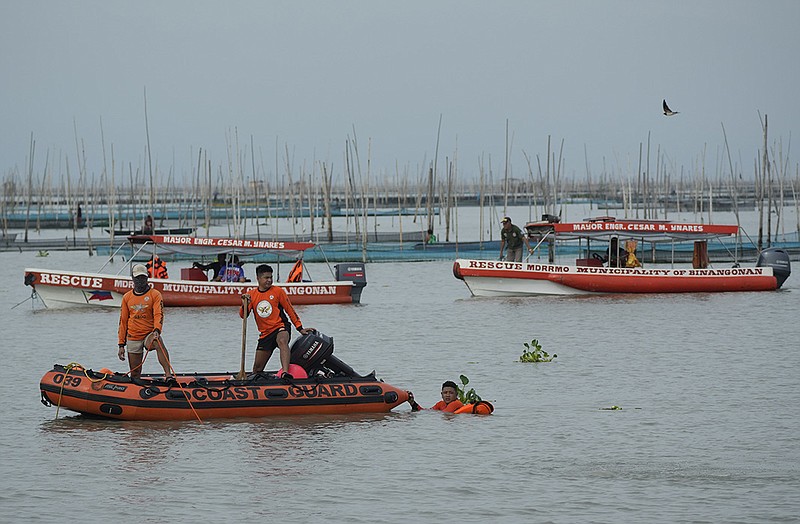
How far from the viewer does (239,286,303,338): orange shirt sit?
562 inches

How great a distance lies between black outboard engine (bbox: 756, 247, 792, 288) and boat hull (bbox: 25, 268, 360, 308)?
1154 cm

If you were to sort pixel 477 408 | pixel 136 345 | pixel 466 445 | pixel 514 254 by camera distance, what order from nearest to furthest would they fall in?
pixel 466 445 < pixel 136 345 < pixel 477 408 < pixel 514 254

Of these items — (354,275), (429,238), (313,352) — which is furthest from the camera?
(429,238)

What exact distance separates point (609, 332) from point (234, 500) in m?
14.3

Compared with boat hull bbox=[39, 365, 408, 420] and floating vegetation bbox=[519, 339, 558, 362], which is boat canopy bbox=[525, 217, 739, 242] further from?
boat hull bbox=[39, 365, 408, 420]

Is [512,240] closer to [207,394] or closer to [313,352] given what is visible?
[313,352]

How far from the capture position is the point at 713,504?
421 inches

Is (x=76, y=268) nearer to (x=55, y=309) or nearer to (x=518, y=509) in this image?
(x=55, y=309)

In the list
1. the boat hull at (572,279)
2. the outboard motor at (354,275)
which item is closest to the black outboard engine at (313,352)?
the outboard motor at (354,275)

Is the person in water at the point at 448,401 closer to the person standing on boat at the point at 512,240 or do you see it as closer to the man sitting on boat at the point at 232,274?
the man sitting on boat at the point at 232,274

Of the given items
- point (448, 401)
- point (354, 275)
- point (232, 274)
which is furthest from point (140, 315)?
point (354, 275)

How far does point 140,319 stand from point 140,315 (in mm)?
53

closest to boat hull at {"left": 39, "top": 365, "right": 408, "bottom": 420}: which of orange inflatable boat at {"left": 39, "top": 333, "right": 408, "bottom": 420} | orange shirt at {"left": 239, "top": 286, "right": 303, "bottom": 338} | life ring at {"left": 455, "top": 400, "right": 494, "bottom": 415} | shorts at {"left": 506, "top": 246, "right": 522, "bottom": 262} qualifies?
orange inflatable boat at {"left": 39, "top": 333, "right": 408, "bottom": 420}

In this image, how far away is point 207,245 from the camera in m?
27.2
